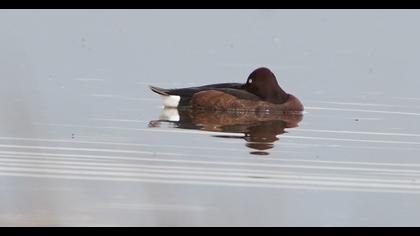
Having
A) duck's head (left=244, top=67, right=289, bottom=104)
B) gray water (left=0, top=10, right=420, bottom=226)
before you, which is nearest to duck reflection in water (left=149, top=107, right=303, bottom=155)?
gray water (left=0, top=10, right=420, bottom=226)

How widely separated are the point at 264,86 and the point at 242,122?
211 cm

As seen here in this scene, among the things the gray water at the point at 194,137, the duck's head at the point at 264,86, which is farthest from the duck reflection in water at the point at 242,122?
the duck's head at the point at 264,86

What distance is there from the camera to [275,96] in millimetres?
17906

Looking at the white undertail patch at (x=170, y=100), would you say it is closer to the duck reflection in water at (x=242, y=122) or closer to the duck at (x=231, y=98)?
the duck at (x=231, y=98)

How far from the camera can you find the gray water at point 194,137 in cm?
905

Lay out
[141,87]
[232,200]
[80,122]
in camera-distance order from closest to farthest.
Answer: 1. [232,200]
2. [80,122]
3. [141,87]

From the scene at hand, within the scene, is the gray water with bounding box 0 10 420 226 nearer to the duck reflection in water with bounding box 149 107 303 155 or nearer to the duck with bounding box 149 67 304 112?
the duck reflection in water with bounding box 149 107 303 155

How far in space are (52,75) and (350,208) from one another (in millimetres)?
10369

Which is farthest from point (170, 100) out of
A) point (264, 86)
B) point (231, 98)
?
point (264, 86)

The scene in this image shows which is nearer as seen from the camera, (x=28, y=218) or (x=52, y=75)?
(x=28, y=218)

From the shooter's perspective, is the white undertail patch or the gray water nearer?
the gray water

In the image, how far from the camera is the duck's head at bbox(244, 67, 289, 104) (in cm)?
1798
